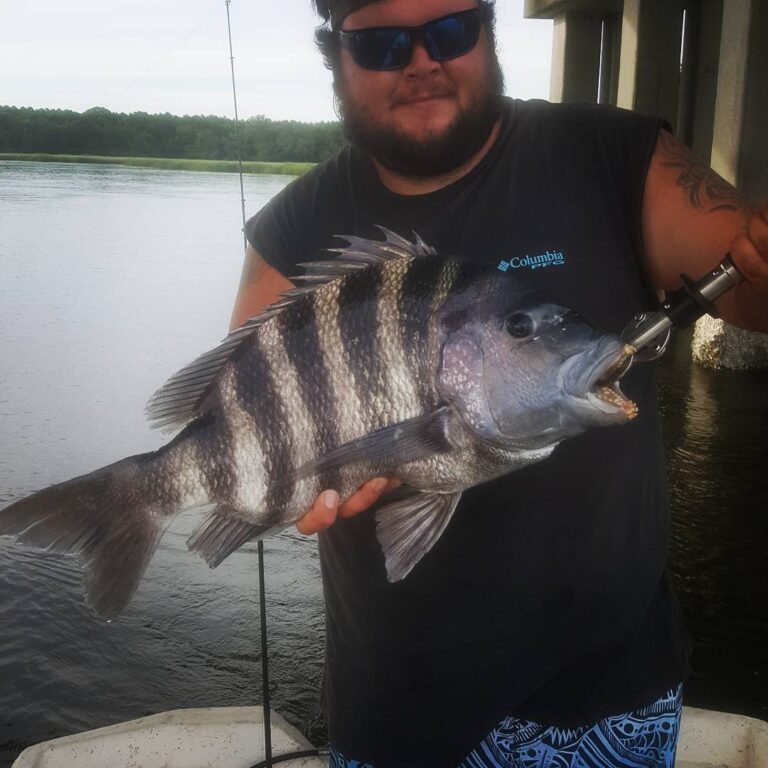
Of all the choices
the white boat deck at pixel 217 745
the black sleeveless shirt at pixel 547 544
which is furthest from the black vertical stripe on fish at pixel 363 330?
the white boat deck at pixel 217 745

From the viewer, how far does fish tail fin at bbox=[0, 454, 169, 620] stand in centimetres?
167

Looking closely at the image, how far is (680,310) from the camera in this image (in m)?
1.37

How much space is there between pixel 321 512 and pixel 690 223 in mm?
931

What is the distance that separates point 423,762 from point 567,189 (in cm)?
133

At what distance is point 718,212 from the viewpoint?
62.2 inches

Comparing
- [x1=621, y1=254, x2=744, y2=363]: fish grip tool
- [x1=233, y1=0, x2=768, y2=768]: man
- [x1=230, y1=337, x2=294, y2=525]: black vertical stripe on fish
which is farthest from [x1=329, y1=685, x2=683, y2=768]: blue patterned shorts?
[x1=621, y1=254, x2=744, y2=363]: fish grip tool

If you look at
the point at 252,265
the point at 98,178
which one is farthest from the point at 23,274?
the point at 98,178

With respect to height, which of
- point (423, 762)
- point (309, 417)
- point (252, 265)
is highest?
point (252, 265)

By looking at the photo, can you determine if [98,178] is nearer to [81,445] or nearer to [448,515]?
[81,445]

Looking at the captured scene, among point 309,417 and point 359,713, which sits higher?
point 309,417

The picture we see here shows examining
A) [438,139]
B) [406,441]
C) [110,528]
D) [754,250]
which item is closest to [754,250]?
[754,250]

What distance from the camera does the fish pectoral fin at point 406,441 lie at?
152 cm

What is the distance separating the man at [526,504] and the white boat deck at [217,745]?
844mm

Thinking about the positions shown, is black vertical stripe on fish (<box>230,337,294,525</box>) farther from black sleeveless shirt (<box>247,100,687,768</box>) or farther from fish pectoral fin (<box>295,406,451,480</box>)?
black sleeveless shirt (<box>247,100,687,768</box>)
